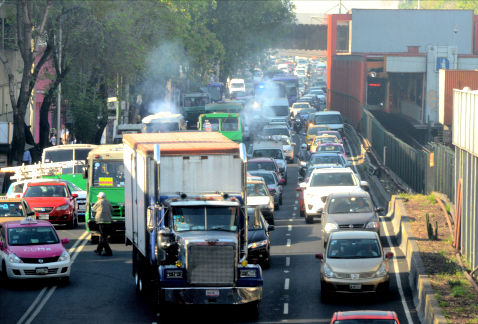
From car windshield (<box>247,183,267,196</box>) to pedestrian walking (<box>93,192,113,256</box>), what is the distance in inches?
276

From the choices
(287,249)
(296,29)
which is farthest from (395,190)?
(296,29)

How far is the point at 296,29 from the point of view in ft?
490

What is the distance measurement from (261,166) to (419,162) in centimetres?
714

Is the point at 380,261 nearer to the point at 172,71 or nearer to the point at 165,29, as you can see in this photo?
the point at 165,29

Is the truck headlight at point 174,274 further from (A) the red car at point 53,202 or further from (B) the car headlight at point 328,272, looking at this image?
(A) the red car at point 53,202

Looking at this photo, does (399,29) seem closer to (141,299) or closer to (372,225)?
(372,225)

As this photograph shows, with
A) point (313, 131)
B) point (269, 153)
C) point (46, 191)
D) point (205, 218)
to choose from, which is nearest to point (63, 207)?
point (46, 191)

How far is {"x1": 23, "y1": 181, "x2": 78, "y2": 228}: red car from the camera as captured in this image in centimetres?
3772

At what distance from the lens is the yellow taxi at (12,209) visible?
3284 cm

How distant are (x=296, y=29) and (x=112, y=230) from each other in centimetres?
11846

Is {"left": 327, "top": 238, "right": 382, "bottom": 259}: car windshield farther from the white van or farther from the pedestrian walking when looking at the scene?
the white van

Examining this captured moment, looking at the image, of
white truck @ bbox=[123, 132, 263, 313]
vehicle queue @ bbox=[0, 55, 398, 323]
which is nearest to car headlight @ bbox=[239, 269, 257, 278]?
white truck @ bbox=[123, 132, 263, 313]

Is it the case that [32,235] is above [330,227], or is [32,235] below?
above

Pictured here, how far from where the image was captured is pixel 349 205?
3272 cm
